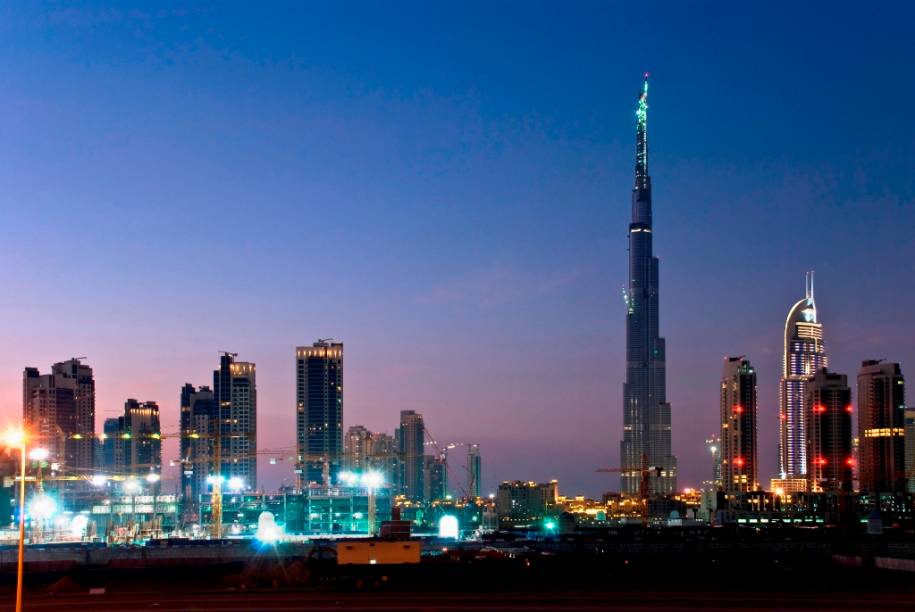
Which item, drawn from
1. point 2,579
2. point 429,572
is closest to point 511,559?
point 429,572

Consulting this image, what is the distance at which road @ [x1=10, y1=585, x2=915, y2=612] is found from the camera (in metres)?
64.1

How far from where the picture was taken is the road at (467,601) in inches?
2525

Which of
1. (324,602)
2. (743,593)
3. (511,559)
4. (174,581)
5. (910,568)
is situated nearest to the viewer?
(324,602)

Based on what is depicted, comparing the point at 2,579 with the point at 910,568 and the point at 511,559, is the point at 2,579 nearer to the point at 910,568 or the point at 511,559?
the point at 511,559

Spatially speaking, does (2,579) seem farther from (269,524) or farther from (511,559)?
(269,524)

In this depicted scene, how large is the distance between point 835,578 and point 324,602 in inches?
1606

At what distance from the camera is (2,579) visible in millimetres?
88000

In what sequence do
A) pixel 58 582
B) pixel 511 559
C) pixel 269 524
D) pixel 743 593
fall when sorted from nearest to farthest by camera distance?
pixel 743 593
pixel 58 582
pixel 511 559
pixel 269 524

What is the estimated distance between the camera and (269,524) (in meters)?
151

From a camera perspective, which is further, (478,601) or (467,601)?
(467,601)

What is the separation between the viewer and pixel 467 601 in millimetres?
66938

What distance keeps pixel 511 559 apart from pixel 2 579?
42.1 metres

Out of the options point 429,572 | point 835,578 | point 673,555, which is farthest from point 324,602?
point 673,555

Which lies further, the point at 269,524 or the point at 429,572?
the point at 269,524
